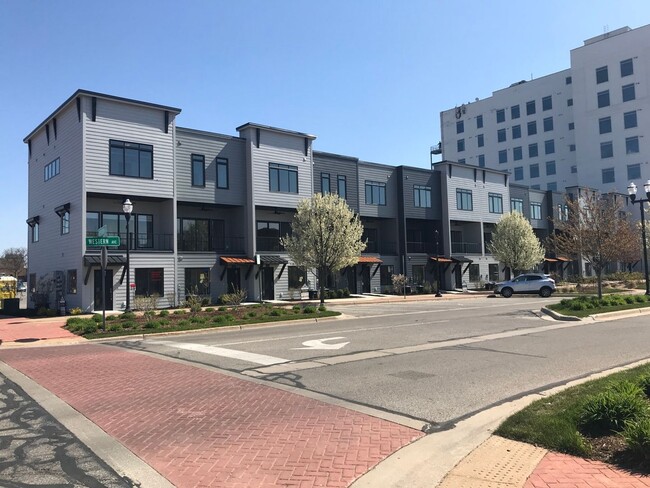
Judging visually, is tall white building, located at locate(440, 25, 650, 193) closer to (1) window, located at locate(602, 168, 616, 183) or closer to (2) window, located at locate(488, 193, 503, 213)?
(1) window, located at locate(602, 168, 616, 183)

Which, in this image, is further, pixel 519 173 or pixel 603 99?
pixel 519 173

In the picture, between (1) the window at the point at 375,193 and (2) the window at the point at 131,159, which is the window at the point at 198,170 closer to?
(2) the window at the point at 131,159

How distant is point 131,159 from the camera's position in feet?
98.4

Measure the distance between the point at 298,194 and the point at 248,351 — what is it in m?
25.5

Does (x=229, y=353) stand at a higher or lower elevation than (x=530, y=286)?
lower

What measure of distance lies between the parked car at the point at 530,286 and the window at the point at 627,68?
1849 inches

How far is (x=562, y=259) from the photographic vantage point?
185 ft

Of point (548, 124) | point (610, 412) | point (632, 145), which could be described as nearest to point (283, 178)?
point (610, 412)

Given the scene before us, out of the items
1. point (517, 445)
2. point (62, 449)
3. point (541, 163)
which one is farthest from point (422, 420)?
point (541, 163)

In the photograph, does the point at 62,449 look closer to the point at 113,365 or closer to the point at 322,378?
the point at 322,378

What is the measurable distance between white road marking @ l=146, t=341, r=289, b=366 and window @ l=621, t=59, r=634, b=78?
74.9 m

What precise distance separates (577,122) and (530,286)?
4723 cm

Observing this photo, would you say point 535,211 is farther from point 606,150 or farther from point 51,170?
point 51,170

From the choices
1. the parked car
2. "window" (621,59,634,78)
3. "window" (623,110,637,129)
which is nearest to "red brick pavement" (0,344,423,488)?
the parked car
